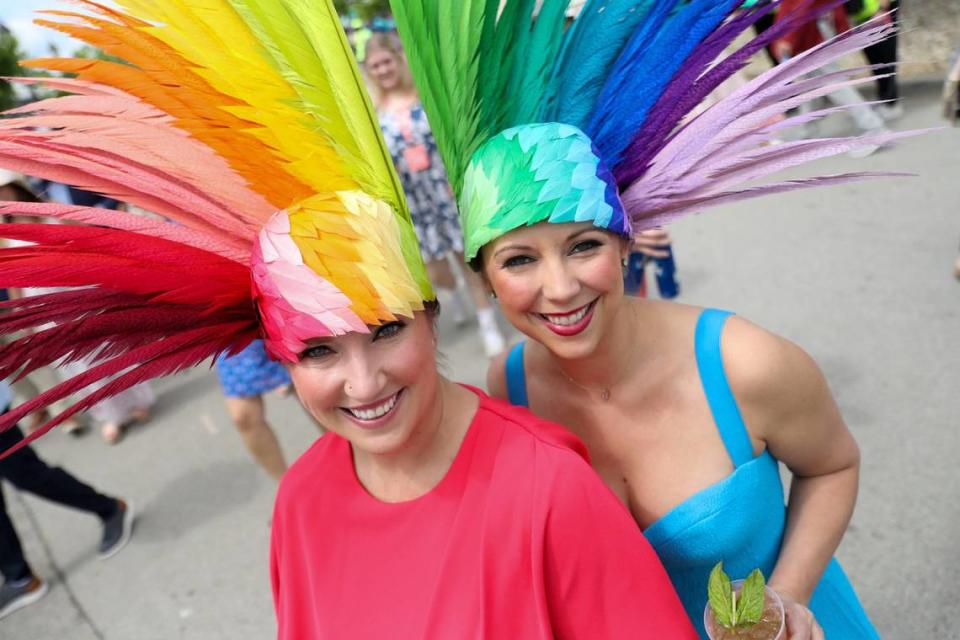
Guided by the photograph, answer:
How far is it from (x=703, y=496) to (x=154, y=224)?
3.55 ft

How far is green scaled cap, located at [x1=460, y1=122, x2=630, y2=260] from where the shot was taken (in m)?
1.23

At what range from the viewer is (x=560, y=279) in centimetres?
126

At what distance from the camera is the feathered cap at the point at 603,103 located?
49.4 inches

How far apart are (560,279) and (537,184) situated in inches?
6.6

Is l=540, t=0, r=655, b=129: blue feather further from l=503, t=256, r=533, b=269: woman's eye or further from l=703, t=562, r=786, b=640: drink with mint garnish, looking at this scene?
l=703, t=562, r=786, b=640: drink with mint garnish

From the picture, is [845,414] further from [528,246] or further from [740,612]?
[528,246]

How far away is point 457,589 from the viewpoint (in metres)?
1.16

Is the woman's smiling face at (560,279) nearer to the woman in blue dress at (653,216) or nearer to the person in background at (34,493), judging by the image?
the woman in blue dress at (653,216)

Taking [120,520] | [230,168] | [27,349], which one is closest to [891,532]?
[230,168]

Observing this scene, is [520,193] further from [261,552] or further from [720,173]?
[261,552]

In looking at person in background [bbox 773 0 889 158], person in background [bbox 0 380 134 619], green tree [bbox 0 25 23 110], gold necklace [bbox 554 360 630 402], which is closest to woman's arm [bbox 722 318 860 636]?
gold necklace [bbox 554 360 630 402]

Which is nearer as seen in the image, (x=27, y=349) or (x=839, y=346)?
(x=27, y=349)

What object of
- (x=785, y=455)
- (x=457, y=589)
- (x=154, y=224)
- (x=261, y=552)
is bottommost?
(x=261, y=552)

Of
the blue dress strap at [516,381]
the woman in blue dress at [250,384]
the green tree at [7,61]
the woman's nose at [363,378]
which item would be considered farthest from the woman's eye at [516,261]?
the green tree at [7,61]
